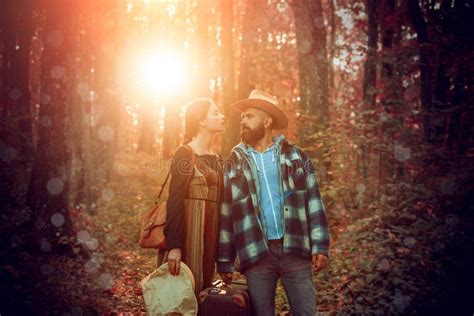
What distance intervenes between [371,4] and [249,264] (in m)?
12.8

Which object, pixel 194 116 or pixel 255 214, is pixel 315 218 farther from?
pixel 194 116

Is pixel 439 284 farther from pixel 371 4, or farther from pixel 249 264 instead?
pixel 371 4

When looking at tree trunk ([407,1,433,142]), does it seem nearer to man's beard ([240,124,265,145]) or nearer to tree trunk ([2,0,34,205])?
man's beard ([240,124,265,145])

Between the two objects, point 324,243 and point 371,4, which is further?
point 371,4

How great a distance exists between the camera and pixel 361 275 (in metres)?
7.97

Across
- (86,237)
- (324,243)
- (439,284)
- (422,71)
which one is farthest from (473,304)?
(86,237)

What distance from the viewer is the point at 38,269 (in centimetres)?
772

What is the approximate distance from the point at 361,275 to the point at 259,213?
4238 mm

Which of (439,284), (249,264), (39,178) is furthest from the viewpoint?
(39,178)

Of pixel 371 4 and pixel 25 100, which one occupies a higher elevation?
pixel 371 4

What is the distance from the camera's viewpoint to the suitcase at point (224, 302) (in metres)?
4.30

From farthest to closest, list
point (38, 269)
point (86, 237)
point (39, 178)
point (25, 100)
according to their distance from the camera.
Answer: point (25, 100) < point (86, 237) < point (39, 178) < point (38, 269)

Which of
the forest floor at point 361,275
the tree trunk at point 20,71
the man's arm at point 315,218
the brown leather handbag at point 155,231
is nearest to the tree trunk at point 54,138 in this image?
the forest floor at point 361,275

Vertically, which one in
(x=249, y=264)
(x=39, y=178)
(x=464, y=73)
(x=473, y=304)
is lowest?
(x=473, y=304)
